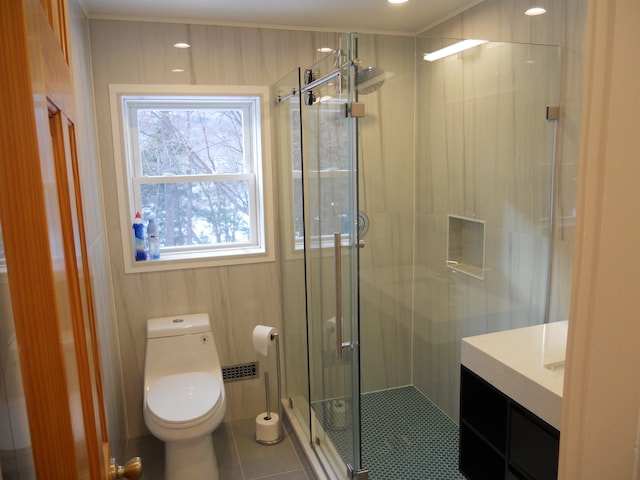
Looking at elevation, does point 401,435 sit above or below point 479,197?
below

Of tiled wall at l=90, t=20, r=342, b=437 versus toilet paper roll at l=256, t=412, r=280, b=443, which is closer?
tiled wall at l=90, t=20, r=342, b=437

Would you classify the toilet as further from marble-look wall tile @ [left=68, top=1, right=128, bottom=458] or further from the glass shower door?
the glass shower door

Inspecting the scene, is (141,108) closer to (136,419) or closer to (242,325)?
(242,325)

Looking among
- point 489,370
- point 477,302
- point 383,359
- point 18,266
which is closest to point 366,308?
point 383,359

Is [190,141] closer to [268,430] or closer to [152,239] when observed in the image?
[152,239]

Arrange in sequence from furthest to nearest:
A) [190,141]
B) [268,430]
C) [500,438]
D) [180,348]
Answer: [190,141], [268,430], [180,348], [500,438]

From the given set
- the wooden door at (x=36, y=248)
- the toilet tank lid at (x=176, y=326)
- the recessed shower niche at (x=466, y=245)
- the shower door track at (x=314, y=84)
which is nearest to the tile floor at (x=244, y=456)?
the toilet tank lid at (x=176, y=326)

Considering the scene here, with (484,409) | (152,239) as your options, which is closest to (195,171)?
(152,239)

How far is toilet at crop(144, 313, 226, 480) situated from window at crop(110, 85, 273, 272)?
395 mm

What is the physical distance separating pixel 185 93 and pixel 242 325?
1.43m

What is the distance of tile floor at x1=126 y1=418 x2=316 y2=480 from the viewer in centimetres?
265

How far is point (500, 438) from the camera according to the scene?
179 centimetres

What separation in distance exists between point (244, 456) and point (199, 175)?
5.50 ft

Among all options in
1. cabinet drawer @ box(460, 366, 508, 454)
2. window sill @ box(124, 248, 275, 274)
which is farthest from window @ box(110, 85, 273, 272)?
cabinet drawer @ box(460, 366, 508, 454)
